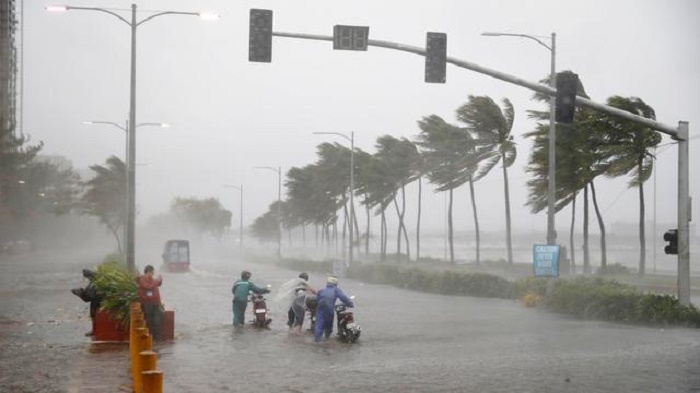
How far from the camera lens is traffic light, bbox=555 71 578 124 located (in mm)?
18172

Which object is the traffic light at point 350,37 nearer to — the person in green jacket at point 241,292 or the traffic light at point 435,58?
the traffic light at point 435,58

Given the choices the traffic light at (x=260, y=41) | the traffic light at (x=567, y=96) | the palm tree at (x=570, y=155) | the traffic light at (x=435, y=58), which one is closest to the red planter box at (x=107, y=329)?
the traffic light at (x=260, y=41)

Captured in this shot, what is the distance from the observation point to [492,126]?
4847 centimetres

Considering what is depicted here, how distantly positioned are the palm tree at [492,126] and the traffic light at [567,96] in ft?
94.7

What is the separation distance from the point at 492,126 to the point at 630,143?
37.8 ft

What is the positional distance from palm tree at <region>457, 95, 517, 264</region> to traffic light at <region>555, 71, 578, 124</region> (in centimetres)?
2886

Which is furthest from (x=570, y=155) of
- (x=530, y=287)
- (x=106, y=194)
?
(x=106, y=194)

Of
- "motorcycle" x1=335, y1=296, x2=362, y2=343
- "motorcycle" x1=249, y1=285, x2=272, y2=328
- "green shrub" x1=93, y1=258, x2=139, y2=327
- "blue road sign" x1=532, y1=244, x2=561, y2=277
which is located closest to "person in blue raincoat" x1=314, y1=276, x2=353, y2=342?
"motorcycle" x1=335, y1=296, x2=362, y2=343

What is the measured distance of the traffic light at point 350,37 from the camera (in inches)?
678

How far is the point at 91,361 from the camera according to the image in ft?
50.2

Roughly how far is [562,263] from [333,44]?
34061mm

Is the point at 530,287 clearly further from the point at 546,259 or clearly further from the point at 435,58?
the point at 435,58

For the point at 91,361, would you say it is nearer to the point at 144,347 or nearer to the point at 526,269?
the point at 144,347

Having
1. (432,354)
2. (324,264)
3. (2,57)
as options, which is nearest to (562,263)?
(324,264)
